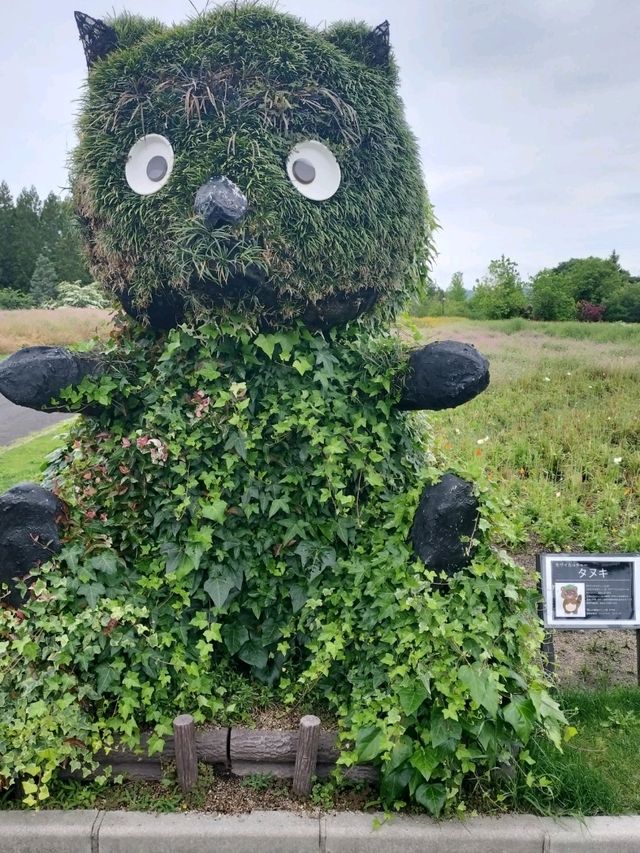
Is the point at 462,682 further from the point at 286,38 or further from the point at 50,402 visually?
the point at 286,38

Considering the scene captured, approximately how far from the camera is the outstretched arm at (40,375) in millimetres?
2379

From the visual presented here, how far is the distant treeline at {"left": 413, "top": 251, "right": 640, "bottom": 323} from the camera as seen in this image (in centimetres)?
1284

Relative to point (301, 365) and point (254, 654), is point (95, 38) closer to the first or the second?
point (301, 365)

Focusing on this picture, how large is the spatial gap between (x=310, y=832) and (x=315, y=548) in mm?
964

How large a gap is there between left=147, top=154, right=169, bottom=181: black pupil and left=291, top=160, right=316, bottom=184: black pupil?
19.1 inches

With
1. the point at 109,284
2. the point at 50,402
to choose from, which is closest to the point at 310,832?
the point at 50,402

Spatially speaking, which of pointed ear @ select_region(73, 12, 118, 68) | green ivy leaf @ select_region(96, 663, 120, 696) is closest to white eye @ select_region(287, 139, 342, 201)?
pointed ear @ select_region(73, 12, 118, 68)

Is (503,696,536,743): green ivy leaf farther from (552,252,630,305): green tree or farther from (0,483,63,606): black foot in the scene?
(552,252,630,305): green tree

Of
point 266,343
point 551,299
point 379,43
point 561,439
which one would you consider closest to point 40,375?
point 266,343

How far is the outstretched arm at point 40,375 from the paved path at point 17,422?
7.35 m

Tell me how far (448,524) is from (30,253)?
3323 cm

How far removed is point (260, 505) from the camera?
2.55m

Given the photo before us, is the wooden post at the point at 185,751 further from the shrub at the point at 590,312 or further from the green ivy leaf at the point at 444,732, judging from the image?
the shrub at the point at 590,312

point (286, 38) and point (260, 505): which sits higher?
point (286, 38)
